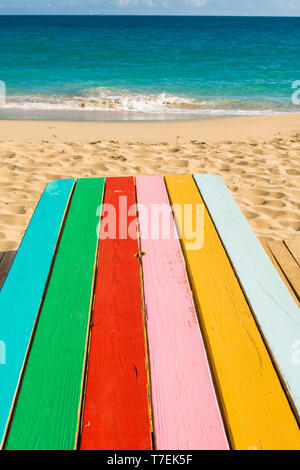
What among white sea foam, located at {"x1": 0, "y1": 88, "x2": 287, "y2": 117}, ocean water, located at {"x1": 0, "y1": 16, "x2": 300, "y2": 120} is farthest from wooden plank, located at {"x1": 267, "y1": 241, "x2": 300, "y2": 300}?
white sea foam, located at {"x1": 0, "y1": 88, "x2": 287, "y2": 117}

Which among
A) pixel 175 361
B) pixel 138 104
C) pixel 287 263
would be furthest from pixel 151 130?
pixel 175 361

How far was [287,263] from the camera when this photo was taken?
2795mm

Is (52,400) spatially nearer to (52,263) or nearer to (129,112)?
(52,263)

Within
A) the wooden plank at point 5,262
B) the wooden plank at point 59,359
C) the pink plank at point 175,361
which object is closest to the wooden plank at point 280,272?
the pink plank at point 175,361

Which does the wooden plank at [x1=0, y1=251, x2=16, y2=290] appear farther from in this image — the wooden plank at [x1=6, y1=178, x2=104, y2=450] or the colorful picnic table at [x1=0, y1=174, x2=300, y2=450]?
the wooden plank at [x1=6, y1=178, x2=104, y2=450]

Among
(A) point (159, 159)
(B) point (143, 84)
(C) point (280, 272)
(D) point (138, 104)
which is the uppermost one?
(B) point (143, 84)

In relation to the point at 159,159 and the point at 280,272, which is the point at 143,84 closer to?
the point at 159,159

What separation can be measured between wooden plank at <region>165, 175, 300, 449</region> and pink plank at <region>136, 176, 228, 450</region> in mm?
35

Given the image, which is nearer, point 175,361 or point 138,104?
point 175,361

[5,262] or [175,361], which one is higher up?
[175,361]

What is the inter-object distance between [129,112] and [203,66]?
945cm

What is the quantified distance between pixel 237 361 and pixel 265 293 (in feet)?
1.26

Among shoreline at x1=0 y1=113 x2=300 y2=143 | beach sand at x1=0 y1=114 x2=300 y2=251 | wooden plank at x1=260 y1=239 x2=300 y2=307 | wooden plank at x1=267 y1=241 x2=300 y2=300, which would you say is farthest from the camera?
shoreline at x1=0 y1=113 x2=300 y2=143

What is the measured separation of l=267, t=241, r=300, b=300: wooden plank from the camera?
2.52 m
